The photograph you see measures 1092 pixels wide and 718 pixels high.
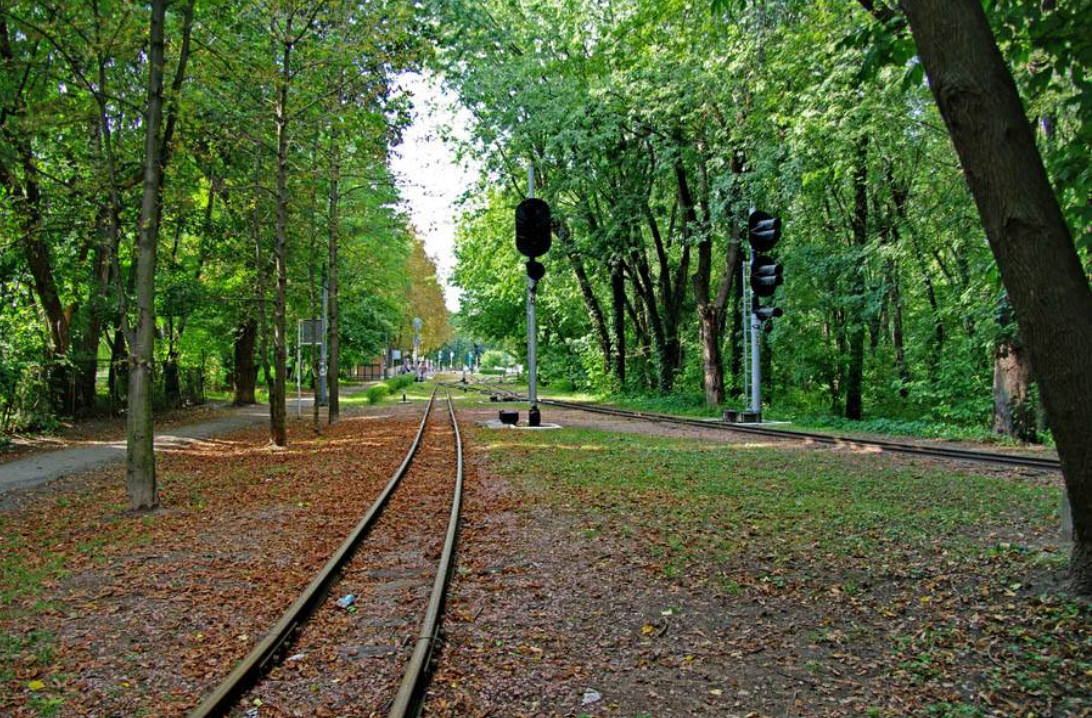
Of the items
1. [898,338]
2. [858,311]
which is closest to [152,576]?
[858,311]

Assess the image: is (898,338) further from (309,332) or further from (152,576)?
(152,576)

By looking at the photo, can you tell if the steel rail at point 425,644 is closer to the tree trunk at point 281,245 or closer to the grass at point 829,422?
the tree trunk at point 281,245

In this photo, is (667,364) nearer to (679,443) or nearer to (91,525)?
(679,443)

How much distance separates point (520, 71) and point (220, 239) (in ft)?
35.5

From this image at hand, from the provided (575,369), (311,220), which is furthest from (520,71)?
(575,369)

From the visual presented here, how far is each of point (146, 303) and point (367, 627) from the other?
561 cm

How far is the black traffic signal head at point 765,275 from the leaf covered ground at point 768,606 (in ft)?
24.7

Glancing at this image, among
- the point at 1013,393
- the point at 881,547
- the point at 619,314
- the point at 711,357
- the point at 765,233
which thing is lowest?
the point at 881,547

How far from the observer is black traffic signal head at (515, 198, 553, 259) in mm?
18109

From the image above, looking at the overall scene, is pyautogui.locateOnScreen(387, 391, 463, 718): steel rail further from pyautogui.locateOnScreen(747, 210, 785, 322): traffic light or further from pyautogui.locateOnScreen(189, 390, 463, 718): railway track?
pyautogui.locateOnScreen(747, 210, 785, 322): traffic light

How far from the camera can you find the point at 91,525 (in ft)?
27.2

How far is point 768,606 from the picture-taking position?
5.08m

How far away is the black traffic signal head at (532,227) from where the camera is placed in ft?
59.4

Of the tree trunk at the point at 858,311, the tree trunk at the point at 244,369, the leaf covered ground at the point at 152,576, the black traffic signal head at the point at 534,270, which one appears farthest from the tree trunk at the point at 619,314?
the leaf covered ground at the point at 152,576
